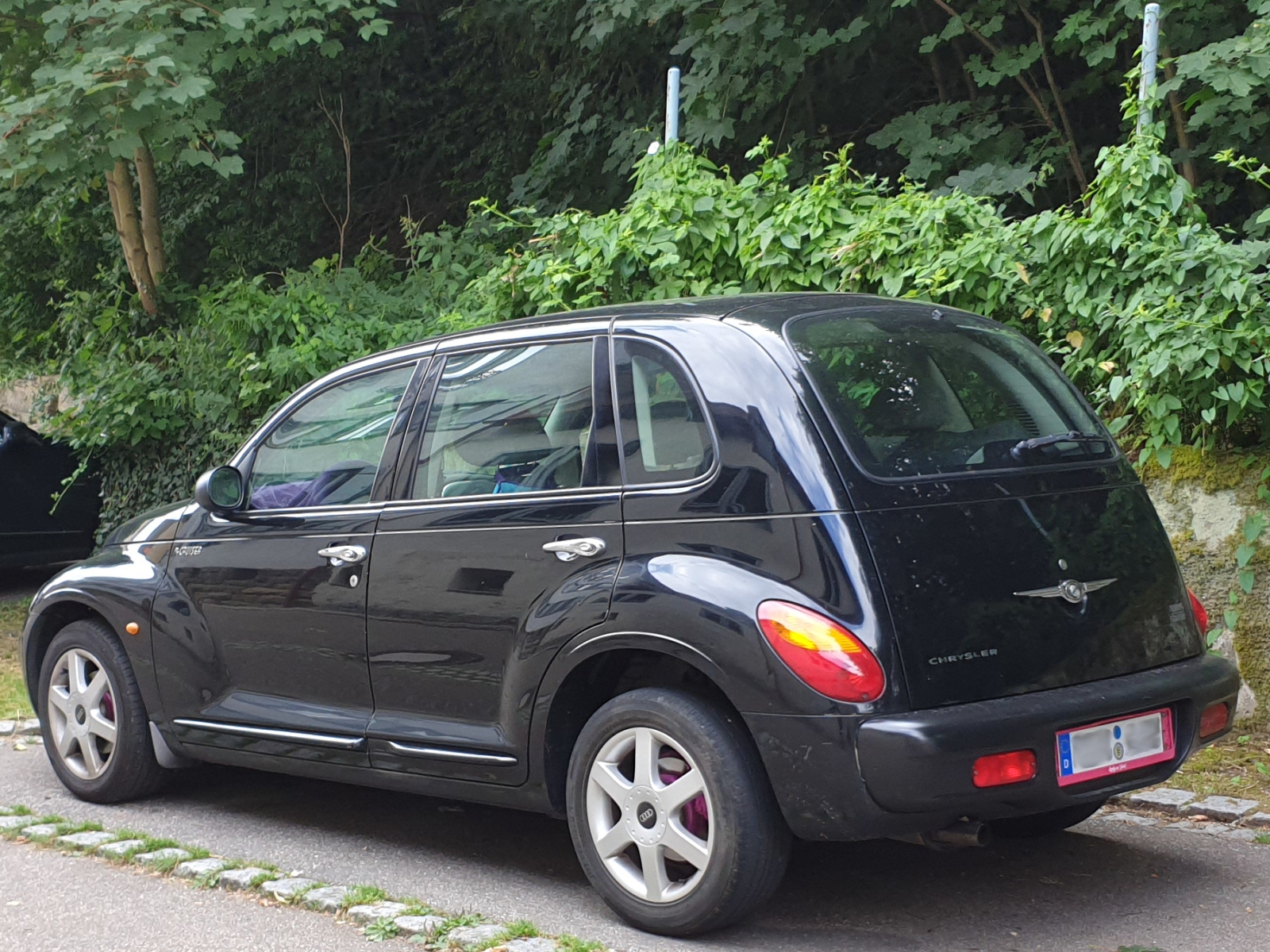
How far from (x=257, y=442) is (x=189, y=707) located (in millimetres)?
1020

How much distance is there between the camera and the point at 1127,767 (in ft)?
13.0

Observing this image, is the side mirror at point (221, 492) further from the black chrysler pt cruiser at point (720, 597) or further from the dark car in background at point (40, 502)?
the dark car in background at point (40, 502)

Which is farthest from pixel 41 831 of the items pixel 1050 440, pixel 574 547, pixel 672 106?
pixel 672 106

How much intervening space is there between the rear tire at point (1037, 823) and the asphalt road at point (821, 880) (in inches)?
1.8

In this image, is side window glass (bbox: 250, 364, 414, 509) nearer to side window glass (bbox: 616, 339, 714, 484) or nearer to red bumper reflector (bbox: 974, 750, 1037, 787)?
side window glass (bbox: 616, 339, 714, 484)

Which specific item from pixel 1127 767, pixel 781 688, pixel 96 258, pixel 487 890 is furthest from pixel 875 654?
pixel 96 258

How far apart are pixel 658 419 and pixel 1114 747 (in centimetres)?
155

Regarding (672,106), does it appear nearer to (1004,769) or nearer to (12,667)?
(12,667)

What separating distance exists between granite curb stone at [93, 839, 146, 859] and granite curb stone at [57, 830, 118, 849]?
0.04 m

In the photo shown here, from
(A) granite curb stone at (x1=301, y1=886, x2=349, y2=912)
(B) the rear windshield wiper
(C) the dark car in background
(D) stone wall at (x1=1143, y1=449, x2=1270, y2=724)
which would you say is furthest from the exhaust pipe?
(C) the dark car in background

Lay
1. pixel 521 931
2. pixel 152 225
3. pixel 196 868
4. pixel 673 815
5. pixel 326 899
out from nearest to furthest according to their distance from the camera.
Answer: pixel 673 815, pixel 521 931, pixel 326 899, pixel 196 868, pixel 152 225

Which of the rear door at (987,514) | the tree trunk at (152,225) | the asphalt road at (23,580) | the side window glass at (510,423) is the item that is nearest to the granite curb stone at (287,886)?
the side window glass at (510,423)

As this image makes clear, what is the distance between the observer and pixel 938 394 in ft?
13.9

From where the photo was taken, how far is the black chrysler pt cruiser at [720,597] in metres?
3.74
